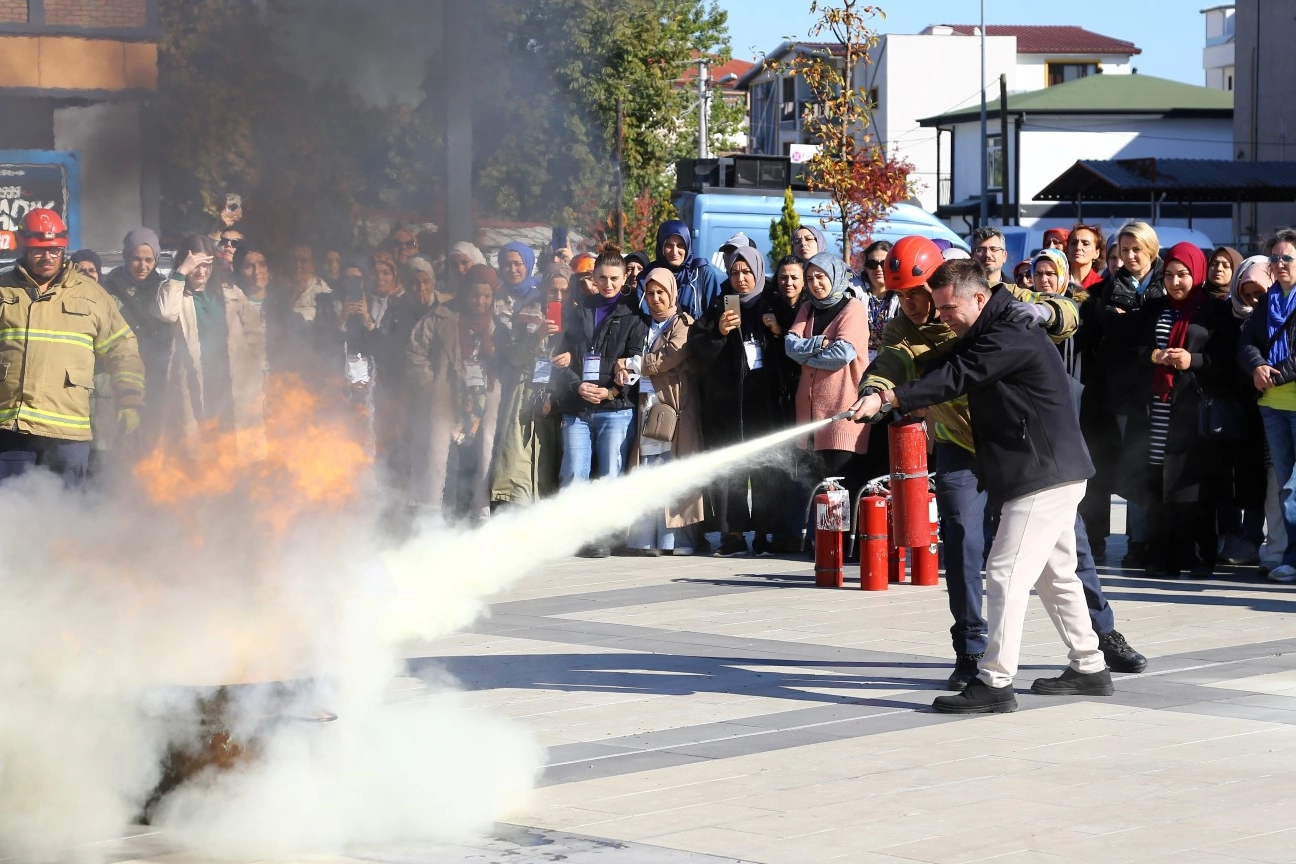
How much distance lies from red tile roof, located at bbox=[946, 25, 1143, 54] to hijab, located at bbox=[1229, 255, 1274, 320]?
102549 mm

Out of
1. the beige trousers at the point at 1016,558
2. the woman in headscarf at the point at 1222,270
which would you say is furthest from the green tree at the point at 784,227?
the beige trousers at the point at 1016,558

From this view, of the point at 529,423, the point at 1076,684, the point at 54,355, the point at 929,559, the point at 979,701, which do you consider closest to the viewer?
the point at 979,701

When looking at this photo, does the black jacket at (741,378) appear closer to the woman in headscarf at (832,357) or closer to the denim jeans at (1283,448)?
the woman in headscarf at (832,357)

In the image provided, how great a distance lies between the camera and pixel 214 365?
697 centimetres

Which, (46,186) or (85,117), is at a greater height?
(85,117)

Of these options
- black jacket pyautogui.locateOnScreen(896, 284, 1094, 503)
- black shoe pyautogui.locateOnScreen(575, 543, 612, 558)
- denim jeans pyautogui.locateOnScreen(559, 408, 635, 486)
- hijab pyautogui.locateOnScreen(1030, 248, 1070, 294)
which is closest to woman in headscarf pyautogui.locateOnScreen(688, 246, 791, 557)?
denim jeans pyautogui.locateOnScreen(559, 408, 635, 486)

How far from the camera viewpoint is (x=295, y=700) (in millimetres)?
6035

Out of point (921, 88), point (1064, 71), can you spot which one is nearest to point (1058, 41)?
point (1064, 71)

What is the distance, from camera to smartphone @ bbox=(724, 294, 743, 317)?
1304cm

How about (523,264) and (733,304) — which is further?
(733,304)

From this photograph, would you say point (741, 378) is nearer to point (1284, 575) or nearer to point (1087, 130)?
point (1284, 575)

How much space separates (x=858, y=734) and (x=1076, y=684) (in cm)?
125

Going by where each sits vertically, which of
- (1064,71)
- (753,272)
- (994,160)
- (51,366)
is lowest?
(51,366)

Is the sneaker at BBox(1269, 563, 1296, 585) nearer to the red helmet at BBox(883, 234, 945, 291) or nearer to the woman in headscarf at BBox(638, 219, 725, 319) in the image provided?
the red helmet at BBox(883, 234, 945, 291)
